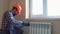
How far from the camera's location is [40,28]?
8.60 feet

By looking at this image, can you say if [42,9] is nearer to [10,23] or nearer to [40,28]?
[40,28]

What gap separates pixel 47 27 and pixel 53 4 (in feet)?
1.55

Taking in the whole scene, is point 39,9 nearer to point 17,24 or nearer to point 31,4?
point 31,4

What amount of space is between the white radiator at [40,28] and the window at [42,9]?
227 mm

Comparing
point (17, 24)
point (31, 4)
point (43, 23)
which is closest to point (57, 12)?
point (43, 23)

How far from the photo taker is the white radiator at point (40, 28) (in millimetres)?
2559

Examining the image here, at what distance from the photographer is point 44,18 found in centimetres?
270

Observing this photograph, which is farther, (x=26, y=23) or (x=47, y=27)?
(x=26, y=23)

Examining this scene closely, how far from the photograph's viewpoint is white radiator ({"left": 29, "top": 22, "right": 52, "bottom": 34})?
2.56 metres

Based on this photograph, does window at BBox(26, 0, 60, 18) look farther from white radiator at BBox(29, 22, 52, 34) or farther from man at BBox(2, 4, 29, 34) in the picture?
man at BBox(2, 4, 29, 34)

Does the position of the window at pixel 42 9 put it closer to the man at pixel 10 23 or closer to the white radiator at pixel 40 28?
the white radiator at pixel 40 28

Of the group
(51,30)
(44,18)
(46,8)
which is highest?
(46,8)

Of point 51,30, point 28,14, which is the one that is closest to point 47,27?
point 51,30

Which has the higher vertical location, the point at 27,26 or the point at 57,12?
the point at 57,12
